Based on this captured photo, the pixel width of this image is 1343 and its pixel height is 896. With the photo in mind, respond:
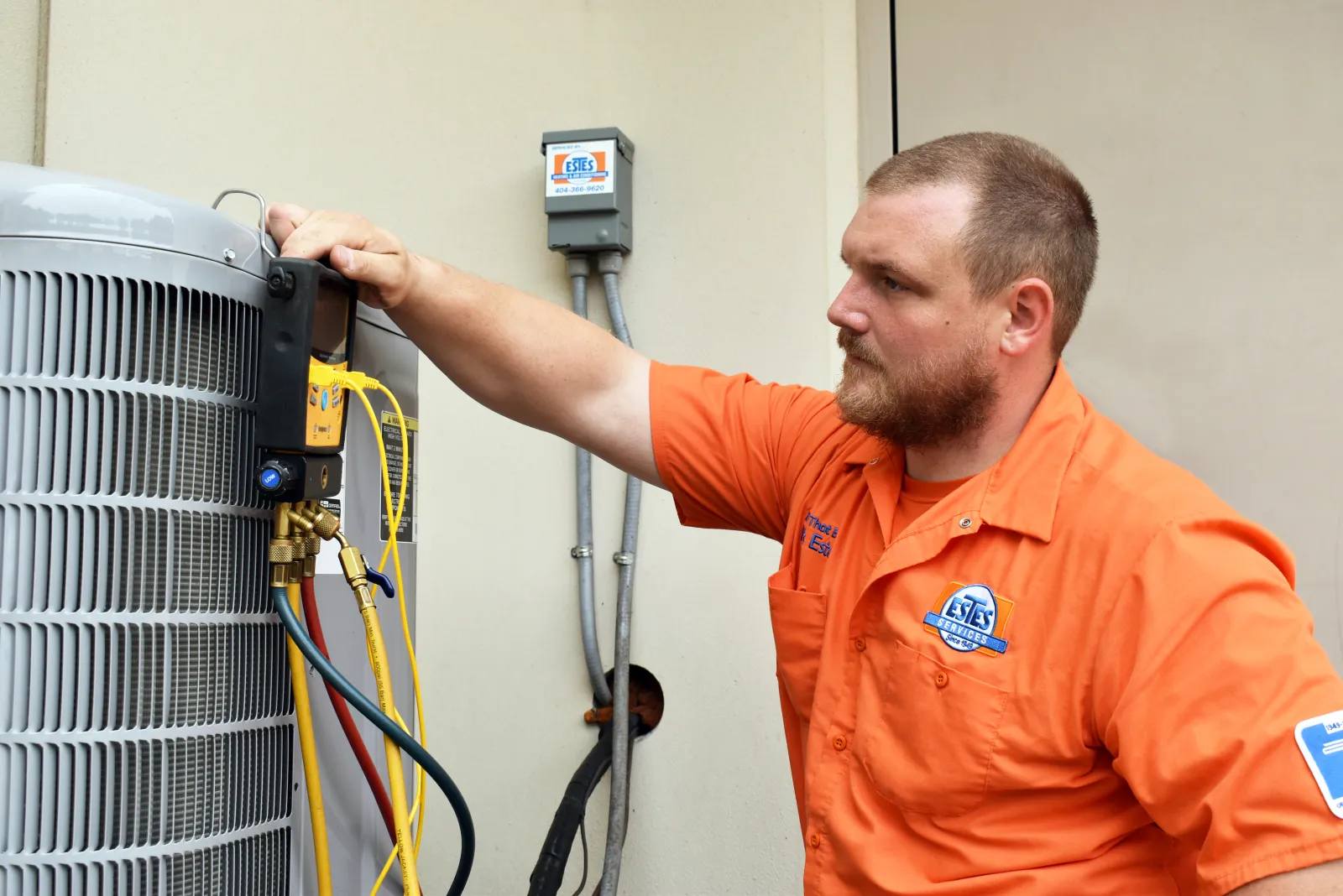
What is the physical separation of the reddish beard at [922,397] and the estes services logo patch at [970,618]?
194 millimetres

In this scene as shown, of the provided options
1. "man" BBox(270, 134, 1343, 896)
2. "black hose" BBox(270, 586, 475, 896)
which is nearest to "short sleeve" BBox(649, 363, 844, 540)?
"man" BBox(270, 134, 1343, 896)

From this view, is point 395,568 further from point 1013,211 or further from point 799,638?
point 1013,211

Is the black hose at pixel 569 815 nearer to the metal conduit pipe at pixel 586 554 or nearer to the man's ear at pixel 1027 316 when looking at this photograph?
the metal conduit pipe at pixel 586 554

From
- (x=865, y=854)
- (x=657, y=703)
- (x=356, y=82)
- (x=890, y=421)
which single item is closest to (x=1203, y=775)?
(x=865, y=854)

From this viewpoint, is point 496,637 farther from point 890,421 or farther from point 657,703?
point 890,421

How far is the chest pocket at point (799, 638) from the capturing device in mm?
1186

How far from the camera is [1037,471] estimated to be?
3.53 ft

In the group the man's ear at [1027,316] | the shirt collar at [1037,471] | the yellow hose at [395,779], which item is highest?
the man's ear at [1027,316]

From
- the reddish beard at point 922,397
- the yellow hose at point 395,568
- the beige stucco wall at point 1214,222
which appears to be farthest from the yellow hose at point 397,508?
the beige stucco wall at point 1214,222

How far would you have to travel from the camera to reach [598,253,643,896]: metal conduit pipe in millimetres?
1650

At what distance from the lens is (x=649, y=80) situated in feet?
5.92

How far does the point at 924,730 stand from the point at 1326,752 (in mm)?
339

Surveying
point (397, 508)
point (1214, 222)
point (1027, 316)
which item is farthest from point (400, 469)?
point (1214, 222)

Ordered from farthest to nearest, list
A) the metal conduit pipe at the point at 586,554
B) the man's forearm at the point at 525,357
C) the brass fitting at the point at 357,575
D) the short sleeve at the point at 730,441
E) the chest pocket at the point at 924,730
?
1. the metal conduit pipe at the point at 586,554
2. the short sleeve at the point at 730,441
3. the man's forearm at the point at 525,357
4. the chest pocket at the point at 924,730
5. the brass fitting at the point at 357,575
